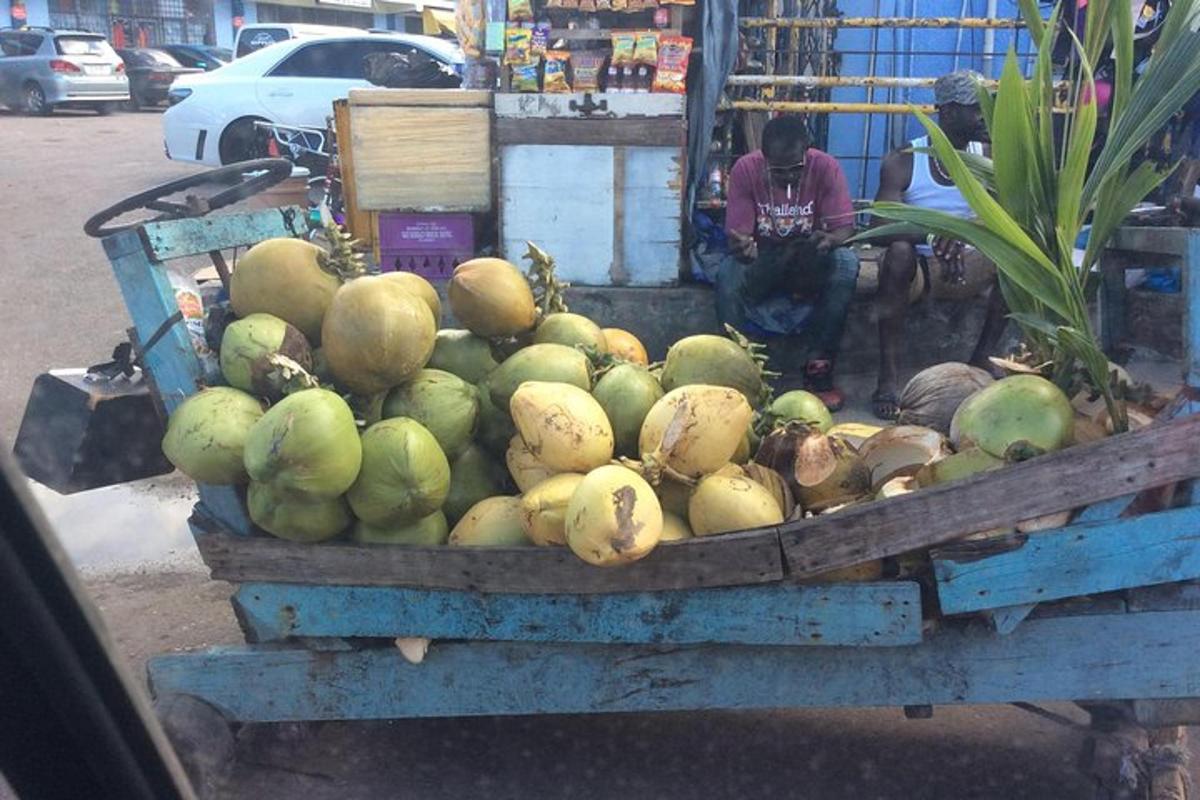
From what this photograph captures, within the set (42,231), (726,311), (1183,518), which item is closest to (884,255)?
(726,311)

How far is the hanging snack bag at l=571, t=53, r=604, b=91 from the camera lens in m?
5.61

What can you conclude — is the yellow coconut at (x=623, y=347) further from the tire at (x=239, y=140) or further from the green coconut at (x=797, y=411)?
the tire at (x=239, y=140)

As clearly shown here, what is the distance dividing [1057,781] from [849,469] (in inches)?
40.0

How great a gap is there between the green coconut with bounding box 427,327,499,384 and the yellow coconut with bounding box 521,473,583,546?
51cm

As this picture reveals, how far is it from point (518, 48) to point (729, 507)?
3.80 metres

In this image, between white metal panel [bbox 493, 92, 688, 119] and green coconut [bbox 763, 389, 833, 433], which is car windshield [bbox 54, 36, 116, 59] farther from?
green coconut [bbox 763, 389, 833, 433]

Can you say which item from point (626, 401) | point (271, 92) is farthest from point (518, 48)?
point (271, 92)

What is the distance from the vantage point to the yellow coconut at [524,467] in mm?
2582

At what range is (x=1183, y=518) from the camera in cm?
223

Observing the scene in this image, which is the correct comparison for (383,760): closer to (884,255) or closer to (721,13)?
(884,255)

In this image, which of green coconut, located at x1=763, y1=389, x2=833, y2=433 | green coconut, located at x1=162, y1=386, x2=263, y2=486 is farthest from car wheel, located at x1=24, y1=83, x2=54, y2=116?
green coconut, located at x1=763, y1=389, x2=833, y2=433

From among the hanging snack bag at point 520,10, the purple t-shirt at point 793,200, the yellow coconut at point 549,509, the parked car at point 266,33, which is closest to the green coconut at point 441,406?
the yellow coconut at point 549,509

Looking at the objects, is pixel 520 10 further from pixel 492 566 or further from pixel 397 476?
pixel 492 566

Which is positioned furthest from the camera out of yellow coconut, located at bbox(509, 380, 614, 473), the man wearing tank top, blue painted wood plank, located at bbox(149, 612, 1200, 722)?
the man wearing tank top
